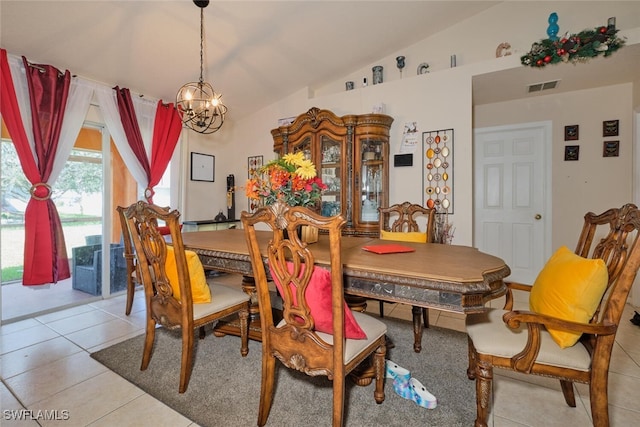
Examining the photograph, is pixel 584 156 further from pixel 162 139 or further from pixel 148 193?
pixel 148 193

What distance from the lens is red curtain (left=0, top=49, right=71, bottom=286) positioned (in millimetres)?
2525

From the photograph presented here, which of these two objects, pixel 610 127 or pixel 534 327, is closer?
pixel 534 327

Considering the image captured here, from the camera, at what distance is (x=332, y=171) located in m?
3.53

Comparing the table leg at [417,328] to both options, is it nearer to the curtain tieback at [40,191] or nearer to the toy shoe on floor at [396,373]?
the toy shoe on floor at [396,373]

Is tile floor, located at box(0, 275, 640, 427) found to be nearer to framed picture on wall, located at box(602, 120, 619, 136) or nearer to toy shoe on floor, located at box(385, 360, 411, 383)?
toy shoe on floor, located at box(385, 360, 411, 383)

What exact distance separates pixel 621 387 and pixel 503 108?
3156 mm

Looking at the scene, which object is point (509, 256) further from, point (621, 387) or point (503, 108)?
point (621, 387)

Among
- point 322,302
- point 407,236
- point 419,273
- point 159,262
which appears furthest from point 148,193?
point 419,273

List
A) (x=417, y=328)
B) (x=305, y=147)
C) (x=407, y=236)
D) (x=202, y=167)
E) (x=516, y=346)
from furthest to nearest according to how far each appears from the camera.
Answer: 1. (x=202, y=167)
2. (x=305, y=147)
3. (x=407, y=236)
4. (x=417, y=328)
5. (x=516, y=346)

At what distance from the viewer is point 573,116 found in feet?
11.1

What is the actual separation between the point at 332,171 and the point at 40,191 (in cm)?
280

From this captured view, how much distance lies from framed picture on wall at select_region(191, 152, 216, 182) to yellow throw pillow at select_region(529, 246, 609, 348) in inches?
159

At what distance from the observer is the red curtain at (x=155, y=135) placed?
10.5ft

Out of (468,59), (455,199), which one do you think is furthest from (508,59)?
(455,199)
